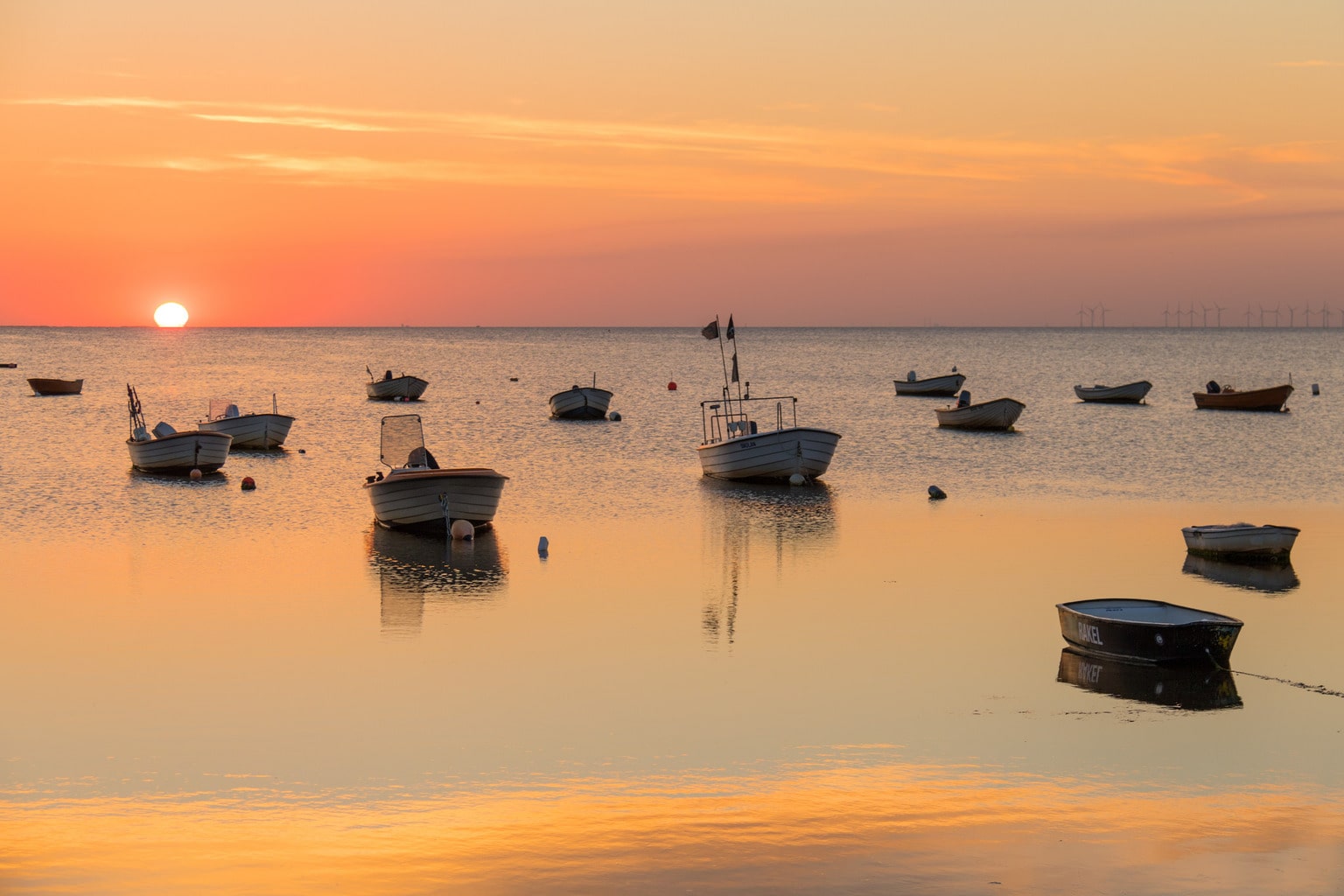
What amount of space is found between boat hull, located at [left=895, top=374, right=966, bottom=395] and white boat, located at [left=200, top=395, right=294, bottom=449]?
183 ft

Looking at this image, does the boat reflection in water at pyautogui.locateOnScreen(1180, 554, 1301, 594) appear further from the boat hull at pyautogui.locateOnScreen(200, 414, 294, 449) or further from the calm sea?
the boat hull at pyautogui.locateOnScreen(200, 414, 294, 449)

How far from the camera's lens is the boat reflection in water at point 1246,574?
24500 millimetres

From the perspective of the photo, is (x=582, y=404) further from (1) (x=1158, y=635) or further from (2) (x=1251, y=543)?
(1) (x=1158, y=635)

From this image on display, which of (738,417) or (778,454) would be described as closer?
(778,454)

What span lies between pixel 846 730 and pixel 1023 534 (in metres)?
16.4

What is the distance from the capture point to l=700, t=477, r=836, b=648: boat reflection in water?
22936 millimetres

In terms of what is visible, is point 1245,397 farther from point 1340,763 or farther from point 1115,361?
point 1115,361

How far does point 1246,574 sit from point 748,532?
1075 cm

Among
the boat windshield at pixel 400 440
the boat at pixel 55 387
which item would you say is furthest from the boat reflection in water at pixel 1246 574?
the boat at pixel 55 387

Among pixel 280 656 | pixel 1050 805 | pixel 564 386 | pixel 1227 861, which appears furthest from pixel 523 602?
pixel 564 386

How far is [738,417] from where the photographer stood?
280ft

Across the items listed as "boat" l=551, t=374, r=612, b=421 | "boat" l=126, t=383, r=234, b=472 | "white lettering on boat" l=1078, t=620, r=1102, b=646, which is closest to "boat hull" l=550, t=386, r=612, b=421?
"boat" l=551, t=374, r=612, b=421

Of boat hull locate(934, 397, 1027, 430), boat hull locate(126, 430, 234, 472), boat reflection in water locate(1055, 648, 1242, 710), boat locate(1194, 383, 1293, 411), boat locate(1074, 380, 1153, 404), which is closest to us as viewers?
boat reflection in water locate(1055, 648, 1242, 710)

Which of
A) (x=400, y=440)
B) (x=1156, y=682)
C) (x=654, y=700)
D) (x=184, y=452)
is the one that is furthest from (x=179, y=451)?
(x=1156, y=682)
